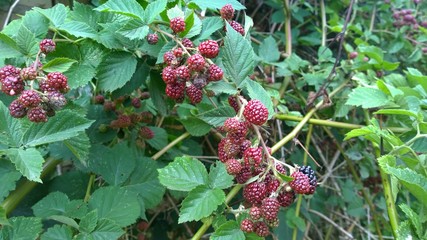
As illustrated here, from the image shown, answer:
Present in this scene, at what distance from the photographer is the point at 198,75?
76 cm

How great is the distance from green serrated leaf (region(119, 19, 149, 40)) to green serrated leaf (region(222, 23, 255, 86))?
155mm

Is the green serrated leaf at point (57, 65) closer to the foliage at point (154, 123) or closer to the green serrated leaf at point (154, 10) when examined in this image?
the foliage at point (154, 123)

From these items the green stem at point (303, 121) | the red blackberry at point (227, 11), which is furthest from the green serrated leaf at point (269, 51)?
the red blackberry at point (227, 11)

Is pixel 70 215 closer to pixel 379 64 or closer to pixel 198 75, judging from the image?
pixel 198 75

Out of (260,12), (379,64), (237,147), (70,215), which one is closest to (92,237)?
(70,215)

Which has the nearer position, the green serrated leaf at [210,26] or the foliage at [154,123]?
the foliage at [154,123]

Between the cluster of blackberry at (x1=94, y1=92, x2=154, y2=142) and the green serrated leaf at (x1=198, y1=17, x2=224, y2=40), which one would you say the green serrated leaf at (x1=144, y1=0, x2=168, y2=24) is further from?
the cluster of blackberry at (x1=94, y1=92, x2=154, y2=142)

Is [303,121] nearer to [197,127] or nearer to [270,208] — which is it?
[197,127]

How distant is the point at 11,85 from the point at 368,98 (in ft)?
2.60

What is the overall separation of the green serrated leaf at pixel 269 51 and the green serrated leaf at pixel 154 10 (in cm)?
69

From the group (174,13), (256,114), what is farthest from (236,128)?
(174,13)

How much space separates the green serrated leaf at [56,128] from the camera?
785 mm

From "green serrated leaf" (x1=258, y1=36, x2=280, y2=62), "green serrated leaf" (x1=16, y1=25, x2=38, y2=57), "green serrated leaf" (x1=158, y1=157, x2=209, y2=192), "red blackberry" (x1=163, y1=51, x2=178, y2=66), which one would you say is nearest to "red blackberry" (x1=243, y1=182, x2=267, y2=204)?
"green serrated leaf" (x1=158, y1=157, x2=209, y2=192)

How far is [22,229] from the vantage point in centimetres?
82
